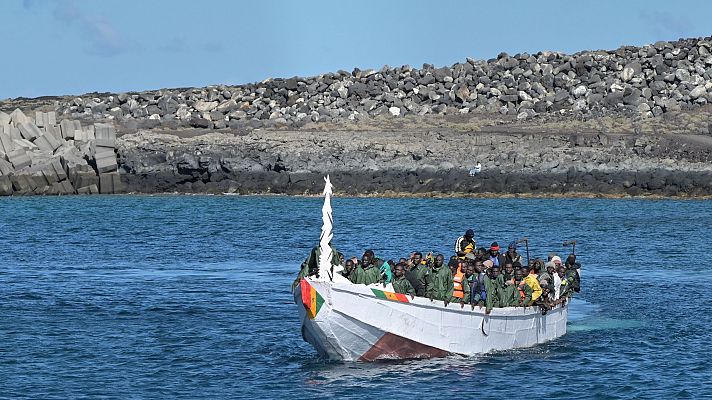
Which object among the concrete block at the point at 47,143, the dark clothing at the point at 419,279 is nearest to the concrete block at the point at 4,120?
the concrete block at the point at 47,143

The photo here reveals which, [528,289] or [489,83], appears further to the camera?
[489,83]

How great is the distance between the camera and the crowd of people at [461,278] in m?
30.0

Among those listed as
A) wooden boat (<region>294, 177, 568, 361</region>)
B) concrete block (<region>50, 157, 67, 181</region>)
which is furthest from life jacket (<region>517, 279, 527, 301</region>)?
concrete block (<region>50, 157, 67, 181</region>)

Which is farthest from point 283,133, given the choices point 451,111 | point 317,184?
point 451,111

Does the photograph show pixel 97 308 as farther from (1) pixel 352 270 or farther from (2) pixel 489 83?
(2) pixel 489 83

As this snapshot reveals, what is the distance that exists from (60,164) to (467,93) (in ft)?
121

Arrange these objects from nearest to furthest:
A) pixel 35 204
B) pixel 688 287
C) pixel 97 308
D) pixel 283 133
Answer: pixel 97 308, pixel 688 287, pixel 35 204, pixel 283 133

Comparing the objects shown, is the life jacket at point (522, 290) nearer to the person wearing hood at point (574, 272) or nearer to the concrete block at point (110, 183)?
the person wearing hood at point (574, 272)

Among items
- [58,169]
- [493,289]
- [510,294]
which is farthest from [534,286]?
[58,169]

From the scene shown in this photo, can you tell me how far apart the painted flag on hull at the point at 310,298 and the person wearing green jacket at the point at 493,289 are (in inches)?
168

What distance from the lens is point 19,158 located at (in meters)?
97.9

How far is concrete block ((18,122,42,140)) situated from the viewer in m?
102

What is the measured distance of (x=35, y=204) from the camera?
92.8m

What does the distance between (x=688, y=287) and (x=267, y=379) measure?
22.5 meters
